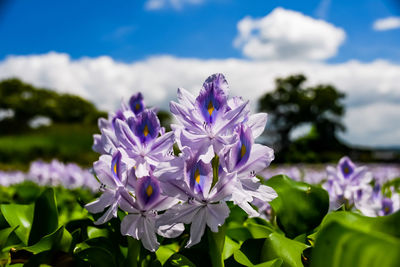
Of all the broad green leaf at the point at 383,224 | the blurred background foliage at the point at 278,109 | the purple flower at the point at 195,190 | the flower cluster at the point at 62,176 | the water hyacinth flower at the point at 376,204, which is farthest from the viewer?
the blurred background foliage at the point at 278,109

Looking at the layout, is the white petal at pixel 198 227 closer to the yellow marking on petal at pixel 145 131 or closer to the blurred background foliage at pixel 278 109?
the yellow marking on petal at pixel 145 131

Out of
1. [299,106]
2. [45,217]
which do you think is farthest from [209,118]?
[299,106]

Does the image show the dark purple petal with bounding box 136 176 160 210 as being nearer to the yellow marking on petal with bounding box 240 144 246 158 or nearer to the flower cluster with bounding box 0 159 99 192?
the yellow marking on petal with bounding box 240 144 246 158

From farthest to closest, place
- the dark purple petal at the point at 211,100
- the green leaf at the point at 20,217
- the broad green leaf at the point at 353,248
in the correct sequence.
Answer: the green leaf at the point at 20,217, the dark purple petal at the point at 211,100, the broad green leaf at the point at 353,248

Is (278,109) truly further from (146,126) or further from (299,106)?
(146,126)

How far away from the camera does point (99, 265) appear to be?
1145 mm

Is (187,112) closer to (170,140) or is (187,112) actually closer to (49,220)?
(170,140)

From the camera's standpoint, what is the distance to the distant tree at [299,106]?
44531 mm

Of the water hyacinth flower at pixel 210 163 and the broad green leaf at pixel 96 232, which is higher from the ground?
the water hyacinth flower at pixel 210 163

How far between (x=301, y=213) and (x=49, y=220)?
94 cm

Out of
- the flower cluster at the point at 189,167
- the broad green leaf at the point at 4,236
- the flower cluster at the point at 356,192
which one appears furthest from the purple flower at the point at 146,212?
the flower cluster at the point at 356,192

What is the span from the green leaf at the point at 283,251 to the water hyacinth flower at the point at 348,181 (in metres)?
1.15

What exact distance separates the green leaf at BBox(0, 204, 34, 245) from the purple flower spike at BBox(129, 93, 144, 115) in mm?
612

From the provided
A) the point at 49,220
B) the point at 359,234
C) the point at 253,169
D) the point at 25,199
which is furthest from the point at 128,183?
the point at 25,199
